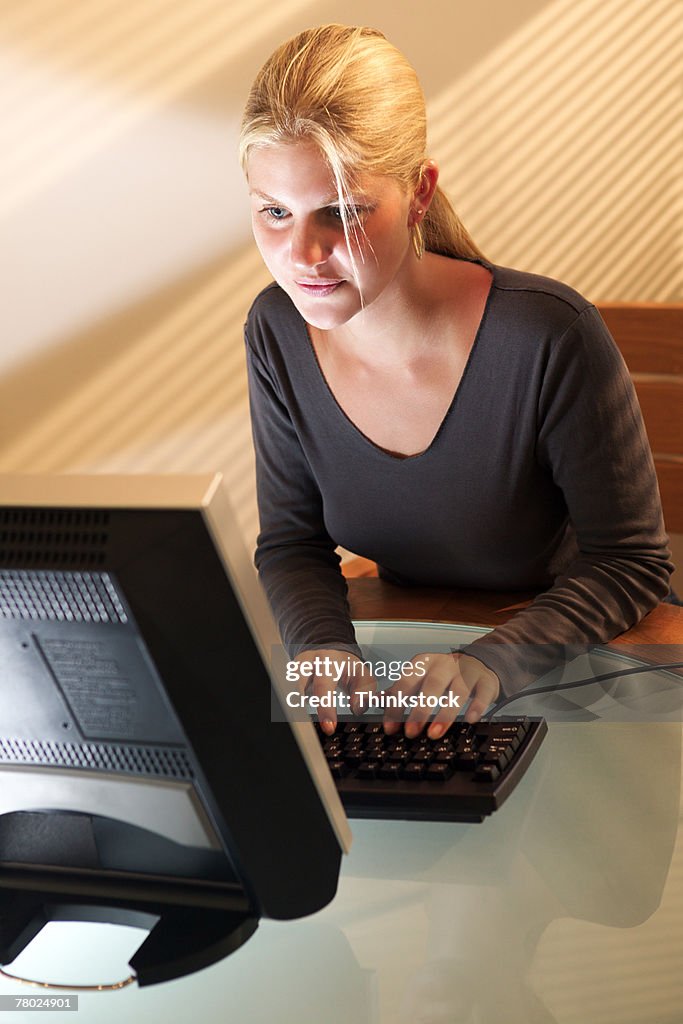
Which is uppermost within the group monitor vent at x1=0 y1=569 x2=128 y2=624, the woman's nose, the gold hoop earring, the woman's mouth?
monitor vent at x1=0 y1=569 x2=128 y2=624

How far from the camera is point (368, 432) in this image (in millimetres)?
1331

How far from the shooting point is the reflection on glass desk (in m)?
0.61

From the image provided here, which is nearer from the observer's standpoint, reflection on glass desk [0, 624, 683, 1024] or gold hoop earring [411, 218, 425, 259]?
reflection on glass desk [0, 624, 683, 1024]

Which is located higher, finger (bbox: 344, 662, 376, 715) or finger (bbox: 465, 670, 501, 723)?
finger (bbox: 344, 662, 376, 715)

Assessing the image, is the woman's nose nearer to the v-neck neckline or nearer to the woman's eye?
the woman's eye

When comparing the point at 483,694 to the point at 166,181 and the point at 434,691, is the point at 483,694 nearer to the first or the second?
the point at 434,691

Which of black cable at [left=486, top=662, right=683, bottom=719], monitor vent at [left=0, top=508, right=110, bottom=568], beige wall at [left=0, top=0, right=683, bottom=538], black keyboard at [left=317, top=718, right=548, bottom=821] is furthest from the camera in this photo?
beige wall at [left=0, top=0, right=683, bottom=538]

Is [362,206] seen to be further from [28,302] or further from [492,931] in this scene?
[28,302]

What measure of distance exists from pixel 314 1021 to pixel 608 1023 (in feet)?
0.51

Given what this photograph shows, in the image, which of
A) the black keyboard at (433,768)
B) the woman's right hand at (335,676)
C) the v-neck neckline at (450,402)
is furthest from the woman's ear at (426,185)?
the black keyboard at (433,768)

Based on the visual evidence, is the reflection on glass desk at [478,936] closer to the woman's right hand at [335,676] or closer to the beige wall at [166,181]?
the woman's right hand at [335,676]

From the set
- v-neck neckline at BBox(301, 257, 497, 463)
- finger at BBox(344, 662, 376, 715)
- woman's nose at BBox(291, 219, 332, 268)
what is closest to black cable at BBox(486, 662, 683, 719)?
finger at BBox(344, 662, 376, 715)

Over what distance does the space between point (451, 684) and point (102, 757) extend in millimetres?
411

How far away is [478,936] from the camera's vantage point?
668 mm
